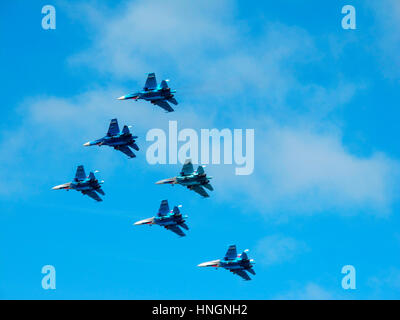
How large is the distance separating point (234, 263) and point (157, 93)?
3387 centimetres

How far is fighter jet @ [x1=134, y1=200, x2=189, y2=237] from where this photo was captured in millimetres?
186000

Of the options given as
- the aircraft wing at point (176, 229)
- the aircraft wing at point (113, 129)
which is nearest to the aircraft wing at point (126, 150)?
the aircraft wing at point (113, 129)

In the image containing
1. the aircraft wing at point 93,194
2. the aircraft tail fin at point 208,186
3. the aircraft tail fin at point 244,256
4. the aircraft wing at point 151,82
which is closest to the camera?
the aircraft tail fin at point 244,256

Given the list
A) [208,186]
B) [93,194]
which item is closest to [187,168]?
[208,186]

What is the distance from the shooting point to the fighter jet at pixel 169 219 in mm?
186000

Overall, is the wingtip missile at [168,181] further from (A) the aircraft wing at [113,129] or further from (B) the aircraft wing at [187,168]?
(A) the aircraft wing at [113,129]

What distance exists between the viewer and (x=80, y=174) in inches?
7461

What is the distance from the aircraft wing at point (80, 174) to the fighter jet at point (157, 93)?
58.1 feet

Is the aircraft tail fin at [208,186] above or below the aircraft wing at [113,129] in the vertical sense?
below

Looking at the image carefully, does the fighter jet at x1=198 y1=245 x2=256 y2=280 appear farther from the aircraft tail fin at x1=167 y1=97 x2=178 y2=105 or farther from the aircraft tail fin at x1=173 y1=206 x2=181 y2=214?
the aircraft tail fin at x1=167 y1=97 x2=178 y2=105
